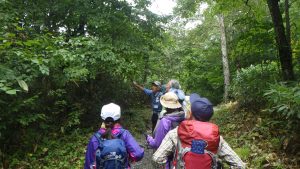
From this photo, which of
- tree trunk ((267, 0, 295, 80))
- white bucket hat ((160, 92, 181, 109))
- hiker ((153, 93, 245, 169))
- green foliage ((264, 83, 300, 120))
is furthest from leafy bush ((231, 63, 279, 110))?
hiker ((153, 93, 245, 169))

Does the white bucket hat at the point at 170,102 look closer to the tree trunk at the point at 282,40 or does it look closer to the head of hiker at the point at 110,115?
the head of hiker at the point at 110,115

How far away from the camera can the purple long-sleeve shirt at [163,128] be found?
182 inches

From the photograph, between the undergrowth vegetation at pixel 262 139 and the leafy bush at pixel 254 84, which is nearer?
the undergrowth vegetation at pixel 262 139

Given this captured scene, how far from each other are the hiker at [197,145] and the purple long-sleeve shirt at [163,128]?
1026 millimetres

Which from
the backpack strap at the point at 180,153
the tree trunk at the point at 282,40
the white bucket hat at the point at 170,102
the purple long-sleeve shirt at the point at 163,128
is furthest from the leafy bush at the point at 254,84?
the backpack strap at the point at 180,153

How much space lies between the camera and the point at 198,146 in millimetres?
3334

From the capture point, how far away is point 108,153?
3.75 metres

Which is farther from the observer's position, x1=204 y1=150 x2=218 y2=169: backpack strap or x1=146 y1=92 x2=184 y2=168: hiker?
x1=146 y1=92 x2=184 y2=168: hiker

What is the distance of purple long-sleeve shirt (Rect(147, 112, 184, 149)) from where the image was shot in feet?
15.2

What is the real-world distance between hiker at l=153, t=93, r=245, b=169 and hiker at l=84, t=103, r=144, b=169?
0.45 metres

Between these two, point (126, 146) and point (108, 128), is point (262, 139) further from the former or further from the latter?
point (108, 128)

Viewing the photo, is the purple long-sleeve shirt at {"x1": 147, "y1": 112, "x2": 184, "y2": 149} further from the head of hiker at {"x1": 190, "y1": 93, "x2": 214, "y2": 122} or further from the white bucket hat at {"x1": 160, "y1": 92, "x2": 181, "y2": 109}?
the head of hiker at {"x1": 190, "y1": 93, "x2": 214, "y2": 122}

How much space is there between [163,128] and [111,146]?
1.13 meters

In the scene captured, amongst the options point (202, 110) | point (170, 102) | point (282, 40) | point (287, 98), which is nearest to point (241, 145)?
point (287, 98)
